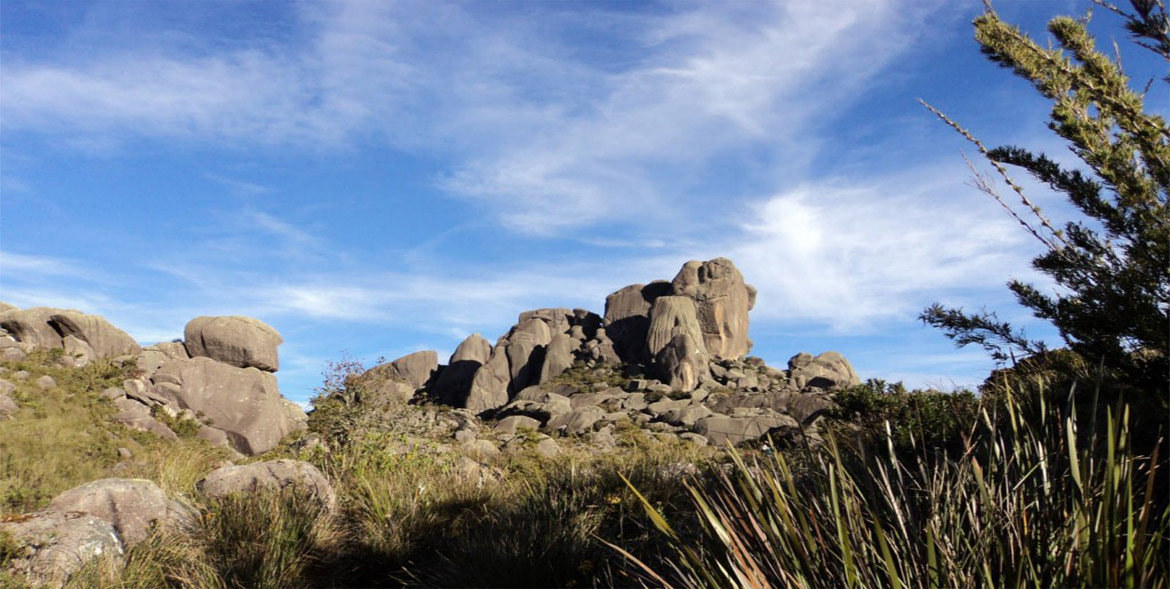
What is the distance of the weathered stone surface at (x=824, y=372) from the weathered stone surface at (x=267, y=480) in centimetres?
7634

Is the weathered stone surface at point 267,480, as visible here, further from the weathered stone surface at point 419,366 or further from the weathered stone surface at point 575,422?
the weathered stone surface at point 419,366

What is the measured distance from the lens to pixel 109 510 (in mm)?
7648

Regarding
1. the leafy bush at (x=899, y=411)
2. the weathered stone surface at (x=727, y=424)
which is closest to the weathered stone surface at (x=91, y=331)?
the weathered stone surface at (x=727, y=424)

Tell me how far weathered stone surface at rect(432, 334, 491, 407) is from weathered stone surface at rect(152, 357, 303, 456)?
2040 inches

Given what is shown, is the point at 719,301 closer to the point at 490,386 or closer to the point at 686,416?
the point at 490,386

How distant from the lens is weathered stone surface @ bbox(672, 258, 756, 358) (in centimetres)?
9581

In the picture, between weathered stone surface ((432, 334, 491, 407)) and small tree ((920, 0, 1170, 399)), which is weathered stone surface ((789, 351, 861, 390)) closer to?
weathered stone surface ((432, 334, 491, 407))

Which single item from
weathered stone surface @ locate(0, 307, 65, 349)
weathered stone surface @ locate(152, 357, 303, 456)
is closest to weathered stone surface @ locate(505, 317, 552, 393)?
weathered stone surface @ locate(152, 357, 303, 456)

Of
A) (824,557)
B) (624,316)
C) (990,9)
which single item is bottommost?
(824,557)

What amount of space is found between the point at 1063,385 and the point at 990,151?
2357mm

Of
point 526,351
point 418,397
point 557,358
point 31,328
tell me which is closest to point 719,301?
point 557,358

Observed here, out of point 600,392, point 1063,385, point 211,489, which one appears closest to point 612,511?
point 1063,385

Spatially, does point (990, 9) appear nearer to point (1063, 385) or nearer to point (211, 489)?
point (1063, 385)

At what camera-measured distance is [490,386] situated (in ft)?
301
